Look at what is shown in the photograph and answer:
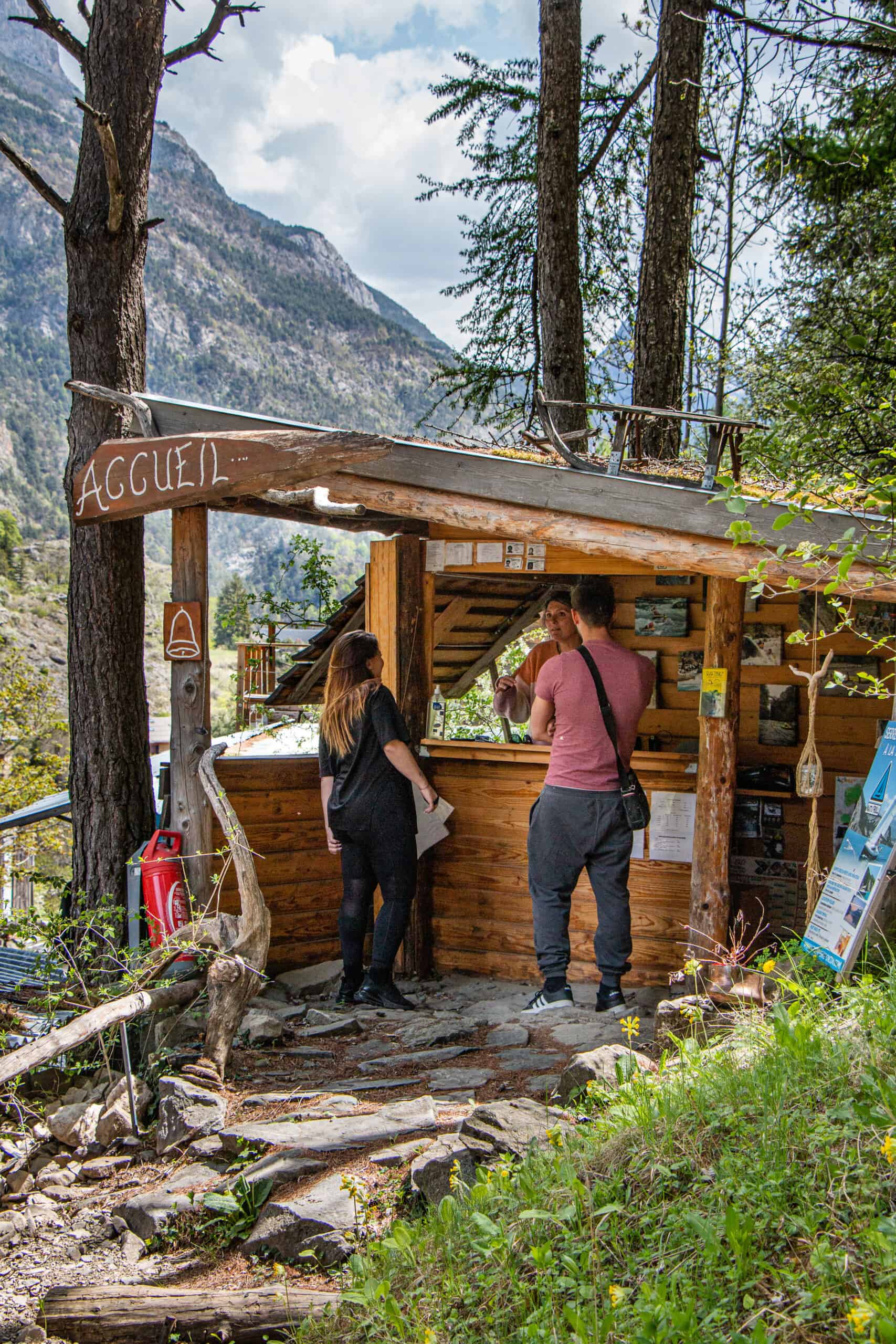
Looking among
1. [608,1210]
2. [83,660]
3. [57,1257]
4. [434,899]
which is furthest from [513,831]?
[608,1210]

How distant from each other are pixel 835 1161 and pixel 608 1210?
55 cm

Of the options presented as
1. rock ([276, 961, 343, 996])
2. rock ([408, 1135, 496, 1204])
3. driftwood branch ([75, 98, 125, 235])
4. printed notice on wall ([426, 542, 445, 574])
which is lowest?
rock ([276, 961, 343, 996])

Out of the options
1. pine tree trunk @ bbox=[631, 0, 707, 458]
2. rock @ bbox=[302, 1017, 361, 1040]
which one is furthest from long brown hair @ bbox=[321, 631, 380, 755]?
pine tree trunk @ bbox=[631, 0, 707, 458]

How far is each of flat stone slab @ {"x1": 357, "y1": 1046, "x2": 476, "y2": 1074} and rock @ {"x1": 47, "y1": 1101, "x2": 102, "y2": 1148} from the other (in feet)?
3.79

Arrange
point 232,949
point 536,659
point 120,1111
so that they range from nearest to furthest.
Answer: point 120,1111 → point 232,949 → point 536,659

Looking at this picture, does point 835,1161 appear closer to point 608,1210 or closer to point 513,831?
point 608,1210

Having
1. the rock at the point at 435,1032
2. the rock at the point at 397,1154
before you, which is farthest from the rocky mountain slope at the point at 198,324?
the rock at the point at 397,1154

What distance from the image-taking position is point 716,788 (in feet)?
17.9

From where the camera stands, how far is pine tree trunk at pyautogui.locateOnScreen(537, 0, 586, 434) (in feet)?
31.2

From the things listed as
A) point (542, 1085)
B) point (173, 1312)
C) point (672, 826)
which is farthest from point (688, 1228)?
point (672, 826)

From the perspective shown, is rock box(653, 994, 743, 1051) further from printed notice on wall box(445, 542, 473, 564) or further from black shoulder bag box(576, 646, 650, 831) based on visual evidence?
printed notice on wall box(445, 542, 473, 564)

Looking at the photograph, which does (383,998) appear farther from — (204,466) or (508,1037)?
(204,466)

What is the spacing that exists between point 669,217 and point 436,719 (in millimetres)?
5159

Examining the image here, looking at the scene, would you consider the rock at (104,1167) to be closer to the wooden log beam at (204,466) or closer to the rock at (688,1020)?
the rock at (688,1020)
